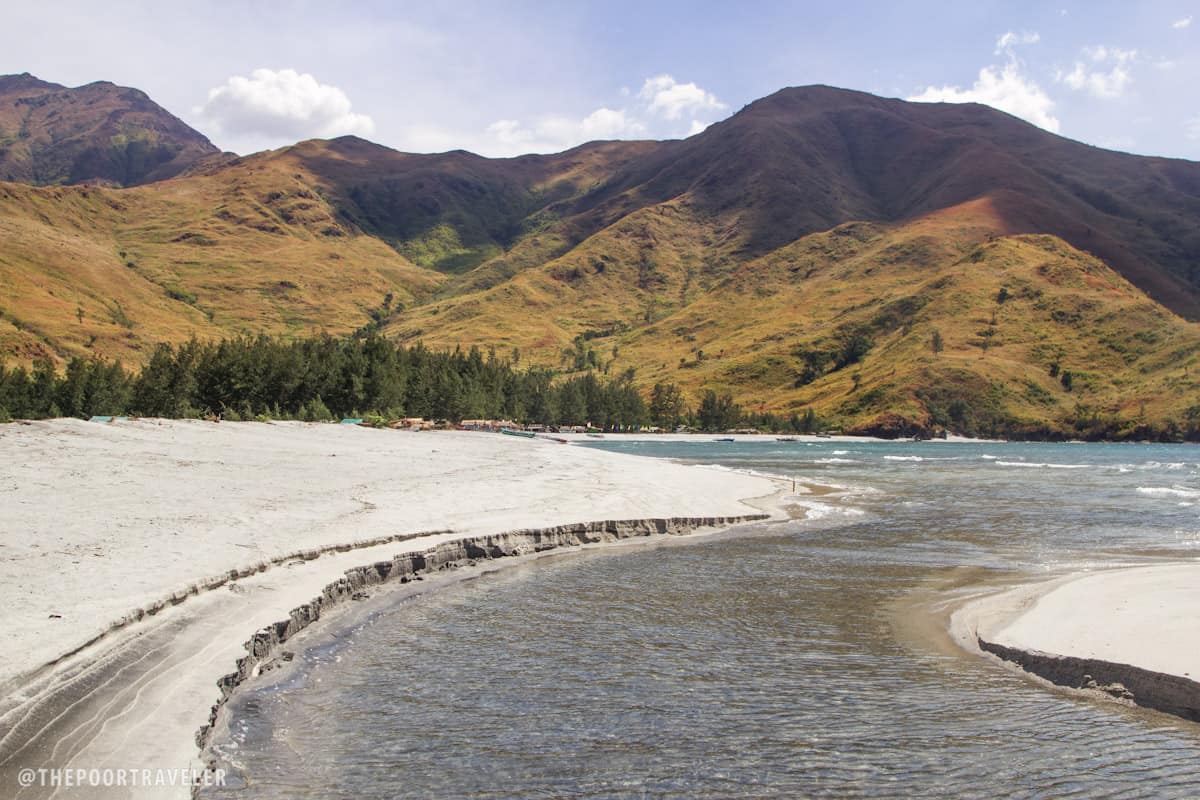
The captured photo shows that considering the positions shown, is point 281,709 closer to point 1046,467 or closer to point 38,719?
point 38,719

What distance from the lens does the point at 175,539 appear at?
60.7 ft

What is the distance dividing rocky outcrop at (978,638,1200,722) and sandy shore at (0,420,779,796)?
13.3 meters

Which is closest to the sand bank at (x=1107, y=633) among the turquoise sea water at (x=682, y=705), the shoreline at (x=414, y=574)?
the turquoise sea water at (x=682, y=705)

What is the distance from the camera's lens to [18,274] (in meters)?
198

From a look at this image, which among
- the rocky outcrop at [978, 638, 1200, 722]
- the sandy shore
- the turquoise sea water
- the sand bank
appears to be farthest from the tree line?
the rocky outcrop at [978, 638, 1200, 722]

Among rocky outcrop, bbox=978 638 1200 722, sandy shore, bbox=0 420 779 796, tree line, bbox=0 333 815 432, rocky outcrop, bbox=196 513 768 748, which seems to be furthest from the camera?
tree line, bbox=0 333 815 432

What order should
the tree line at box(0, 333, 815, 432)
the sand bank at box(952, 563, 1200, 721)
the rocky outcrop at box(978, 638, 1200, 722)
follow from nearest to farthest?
the rocky outcrop at box(978, 638, 1200, 722)
the sand bank at box(952, 563, 1200, 721)
the tree line at box(0, 333, 815, 432)

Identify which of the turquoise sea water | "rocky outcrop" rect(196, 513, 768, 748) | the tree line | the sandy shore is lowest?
the turquoise sea water

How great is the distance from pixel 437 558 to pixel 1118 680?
16.0 m

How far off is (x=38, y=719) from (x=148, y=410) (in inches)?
2942

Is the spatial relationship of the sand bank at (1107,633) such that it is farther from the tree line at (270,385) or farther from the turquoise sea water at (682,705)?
the tree line at (270,385)

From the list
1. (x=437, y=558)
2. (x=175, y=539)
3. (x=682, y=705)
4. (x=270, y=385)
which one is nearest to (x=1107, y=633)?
(x=682, y=705)

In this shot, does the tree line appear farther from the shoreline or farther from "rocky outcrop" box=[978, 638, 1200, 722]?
"rocky outcrop" box=[978, 638, 1200, 722]

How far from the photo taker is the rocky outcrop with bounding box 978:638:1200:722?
12180 mm
